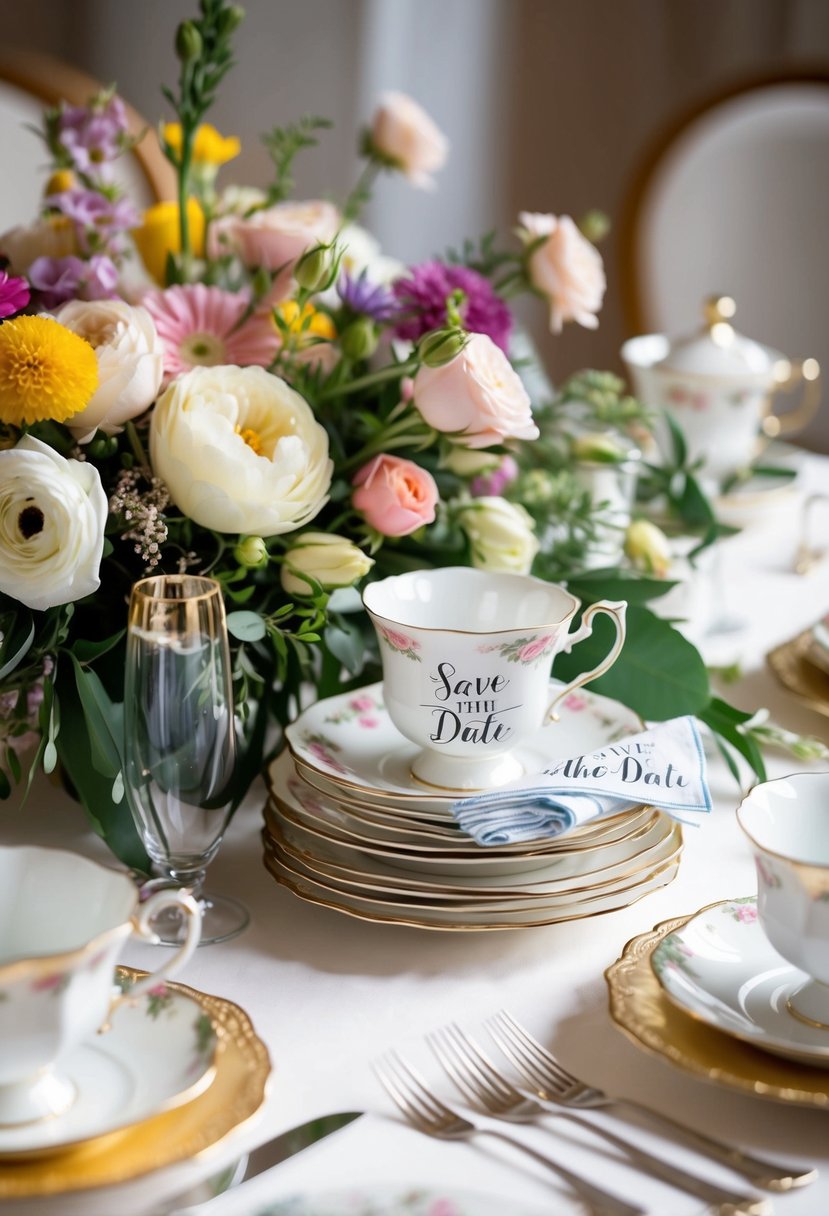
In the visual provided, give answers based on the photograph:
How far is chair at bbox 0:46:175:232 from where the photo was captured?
1.65 m

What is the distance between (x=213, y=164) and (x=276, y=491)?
1.93ft

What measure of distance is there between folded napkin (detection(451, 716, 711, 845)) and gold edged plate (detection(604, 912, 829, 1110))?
9 cm

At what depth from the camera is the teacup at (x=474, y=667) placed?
761 mm

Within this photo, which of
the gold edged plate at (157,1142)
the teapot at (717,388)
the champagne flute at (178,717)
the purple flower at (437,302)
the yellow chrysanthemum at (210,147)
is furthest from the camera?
the teapot at (717,388)

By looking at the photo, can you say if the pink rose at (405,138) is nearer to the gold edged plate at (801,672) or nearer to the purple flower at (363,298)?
the purple flower at (363,298)

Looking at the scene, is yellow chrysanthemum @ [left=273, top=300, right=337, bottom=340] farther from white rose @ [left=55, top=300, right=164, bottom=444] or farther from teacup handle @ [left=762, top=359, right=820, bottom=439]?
teacup handle @ [left=762, top=359, right=820, bottom=439]

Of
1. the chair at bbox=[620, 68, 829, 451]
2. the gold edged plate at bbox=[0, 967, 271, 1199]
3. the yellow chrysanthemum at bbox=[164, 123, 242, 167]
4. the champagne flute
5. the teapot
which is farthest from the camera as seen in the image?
the chair at bbox=[620, 68, 829, 451]

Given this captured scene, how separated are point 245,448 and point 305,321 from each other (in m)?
0.16

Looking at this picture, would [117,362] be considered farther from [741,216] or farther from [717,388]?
[741,216]

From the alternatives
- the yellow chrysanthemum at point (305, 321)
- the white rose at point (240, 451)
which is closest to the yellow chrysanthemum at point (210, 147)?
Answer: the yellow chrysanthemum at point (305, 321)

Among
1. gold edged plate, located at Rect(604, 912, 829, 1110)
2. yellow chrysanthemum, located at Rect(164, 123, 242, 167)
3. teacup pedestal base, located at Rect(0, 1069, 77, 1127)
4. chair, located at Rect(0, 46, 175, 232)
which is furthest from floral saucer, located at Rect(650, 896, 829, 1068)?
chair, located at Rect(0, 46, 175, 232)

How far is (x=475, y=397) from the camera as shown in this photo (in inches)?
32.4

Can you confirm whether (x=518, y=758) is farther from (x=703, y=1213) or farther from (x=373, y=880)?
(x=703, y=1213)

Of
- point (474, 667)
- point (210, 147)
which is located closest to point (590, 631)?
point (474, 667)
